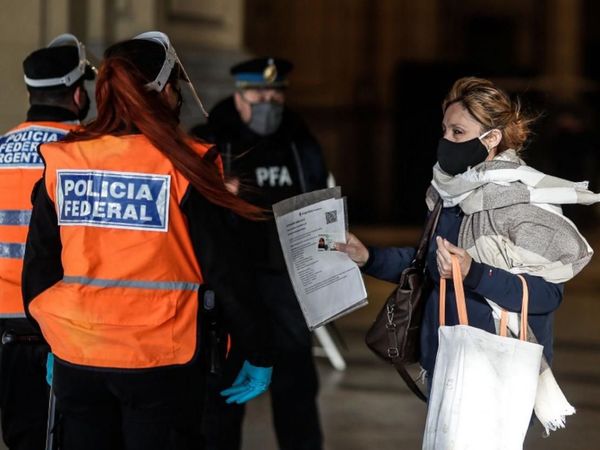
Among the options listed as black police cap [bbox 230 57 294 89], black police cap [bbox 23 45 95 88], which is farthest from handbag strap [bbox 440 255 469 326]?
black police cap [bbox 230 57 294 89]

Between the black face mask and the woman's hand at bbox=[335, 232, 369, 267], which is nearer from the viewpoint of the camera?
the black face mask

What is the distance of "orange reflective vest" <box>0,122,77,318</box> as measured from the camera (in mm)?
4039

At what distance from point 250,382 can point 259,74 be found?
2.27 metres

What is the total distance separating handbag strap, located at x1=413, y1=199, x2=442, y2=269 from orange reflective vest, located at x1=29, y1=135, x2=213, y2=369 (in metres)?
0.79

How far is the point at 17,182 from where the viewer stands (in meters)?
4.04

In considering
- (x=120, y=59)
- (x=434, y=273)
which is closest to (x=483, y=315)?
(x=434, y=273)

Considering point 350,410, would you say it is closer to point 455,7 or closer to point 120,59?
point 120,59

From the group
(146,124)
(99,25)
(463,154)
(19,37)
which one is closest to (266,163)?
(463,154)

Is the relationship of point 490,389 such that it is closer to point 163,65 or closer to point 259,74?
point 163,65

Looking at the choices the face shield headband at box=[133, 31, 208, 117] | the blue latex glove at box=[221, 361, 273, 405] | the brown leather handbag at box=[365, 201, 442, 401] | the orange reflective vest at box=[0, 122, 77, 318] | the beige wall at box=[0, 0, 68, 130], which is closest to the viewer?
the face shield headband at box=[133, 31, 208, 117]

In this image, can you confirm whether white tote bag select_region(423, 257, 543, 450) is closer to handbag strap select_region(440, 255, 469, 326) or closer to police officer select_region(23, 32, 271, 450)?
handbag strap select_region(440, 255, 469, 326)

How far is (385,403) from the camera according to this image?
7.08m

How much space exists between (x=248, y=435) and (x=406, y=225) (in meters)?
11.0

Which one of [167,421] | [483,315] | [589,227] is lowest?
[589,227]
